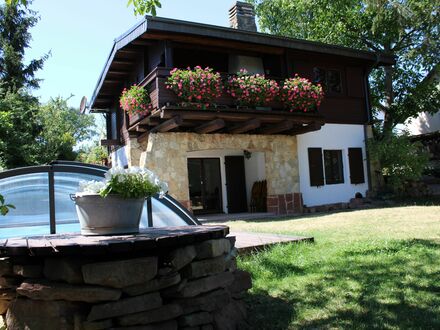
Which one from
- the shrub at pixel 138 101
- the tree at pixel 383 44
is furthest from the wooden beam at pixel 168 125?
the tree at pixel 383 44

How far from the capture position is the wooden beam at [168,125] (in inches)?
402

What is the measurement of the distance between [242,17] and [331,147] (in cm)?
544

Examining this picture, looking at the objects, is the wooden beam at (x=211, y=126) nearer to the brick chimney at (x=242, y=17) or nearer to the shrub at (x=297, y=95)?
the shrub at (x=297, y=95)

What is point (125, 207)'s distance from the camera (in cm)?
292

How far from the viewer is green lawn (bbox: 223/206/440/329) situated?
314cm

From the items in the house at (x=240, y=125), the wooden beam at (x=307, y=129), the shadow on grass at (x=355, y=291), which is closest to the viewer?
the shadow on grass at (x=355, y=291)

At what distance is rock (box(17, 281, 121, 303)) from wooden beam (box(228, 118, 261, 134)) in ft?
29.6

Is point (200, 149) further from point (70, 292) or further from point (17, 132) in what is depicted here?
point (17, 132)

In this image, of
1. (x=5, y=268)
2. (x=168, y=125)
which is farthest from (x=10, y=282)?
(x=168, y=125)

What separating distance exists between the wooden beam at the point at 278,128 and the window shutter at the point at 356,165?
11.5 ft

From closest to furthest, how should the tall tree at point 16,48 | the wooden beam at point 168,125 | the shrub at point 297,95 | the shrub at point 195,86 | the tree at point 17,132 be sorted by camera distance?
1. the wooden beam at point 168,125
2. the shrub at point 195,86
3. the shrub at point 297,95
4. the tree at point 17,132
5. the tall tree at point 16,48

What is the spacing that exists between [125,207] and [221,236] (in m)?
0.76

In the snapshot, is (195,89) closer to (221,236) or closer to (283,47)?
(283,47)

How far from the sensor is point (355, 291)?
3756 millimetres
